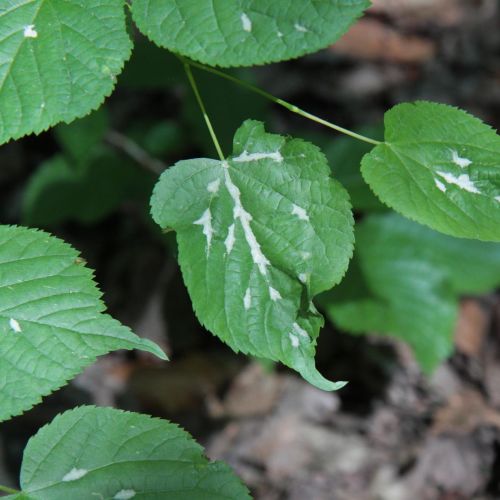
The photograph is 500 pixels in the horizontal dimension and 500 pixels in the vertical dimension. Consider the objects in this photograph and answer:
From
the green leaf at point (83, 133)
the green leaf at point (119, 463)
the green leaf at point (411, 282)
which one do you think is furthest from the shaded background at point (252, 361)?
the green leaf at point (119, 463)

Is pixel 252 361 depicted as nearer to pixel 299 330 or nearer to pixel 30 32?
pixel 299 330

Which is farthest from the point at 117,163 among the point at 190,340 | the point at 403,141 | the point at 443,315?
the point at 403,141

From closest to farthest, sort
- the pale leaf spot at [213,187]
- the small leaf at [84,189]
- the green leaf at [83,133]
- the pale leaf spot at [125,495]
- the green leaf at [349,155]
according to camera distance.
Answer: the pale leaf spot at [125,495] → the pale leaf spot at [213,187] → the green leaf at [83,133] → the green leaf at [349,155] → the small leaf at [84,189]

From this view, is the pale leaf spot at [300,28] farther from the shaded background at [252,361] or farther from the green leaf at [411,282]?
the green leaf at [411,282]

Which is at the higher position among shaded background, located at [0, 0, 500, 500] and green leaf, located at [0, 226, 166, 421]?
green leaf, located at [0, 226, 166, 421]

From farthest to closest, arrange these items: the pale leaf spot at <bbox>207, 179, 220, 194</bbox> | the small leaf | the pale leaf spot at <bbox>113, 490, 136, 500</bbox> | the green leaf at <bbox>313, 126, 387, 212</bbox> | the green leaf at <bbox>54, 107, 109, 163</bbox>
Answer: the small leaf → the green leaf at <bbox>313, 126, 387, 212</bbox> → the green leaf at <bbox>54, 107, 109, 163</bbox> → the pale leaf spot at <bbox>207, 179, 220, 194</bbox> → the pale leaf spot at <bbox>113, 490, 136, 500</bbox>

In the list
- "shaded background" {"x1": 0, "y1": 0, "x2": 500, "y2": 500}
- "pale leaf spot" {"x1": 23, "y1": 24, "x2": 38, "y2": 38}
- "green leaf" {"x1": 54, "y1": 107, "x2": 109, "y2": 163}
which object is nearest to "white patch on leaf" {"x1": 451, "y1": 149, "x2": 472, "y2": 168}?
"pale leaf spot" {"x1": 23, "y1": 24, "x2": 38, "y2": 38}

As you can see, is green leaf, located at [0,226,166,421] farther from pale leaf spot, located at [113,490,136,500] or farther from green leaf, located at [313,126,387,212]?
green leaf, located at [313,126,387,212]

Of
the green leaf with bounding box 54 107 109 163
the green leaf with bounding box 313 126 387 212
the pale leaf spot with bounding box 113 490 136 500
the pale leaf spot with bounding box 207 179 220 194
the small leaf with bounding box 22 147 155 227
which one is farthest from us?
the small leaf with bounding box 22 147 155 227

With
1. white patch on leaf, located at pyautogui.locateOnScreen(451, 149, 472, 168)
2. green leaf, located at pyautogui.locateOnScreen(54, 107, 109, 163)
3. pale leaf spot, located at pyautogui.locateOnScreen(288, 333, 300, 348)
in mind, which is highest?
white patch on leaf, located at pyautogui.locateOnScreen(451, 149, 472, 168)
